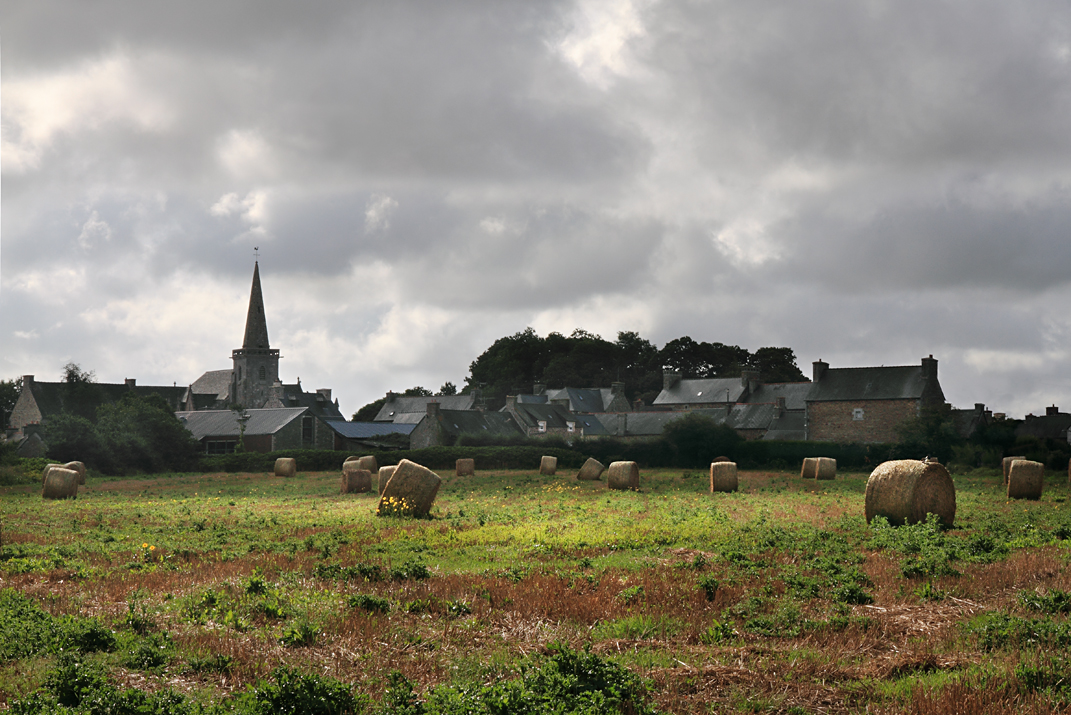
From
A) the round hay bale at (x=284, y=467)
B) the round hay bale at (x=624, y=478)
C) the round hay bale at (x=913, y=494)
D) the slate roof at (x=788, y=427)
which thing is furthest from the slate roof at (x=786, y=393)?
the round hay bale at (x=913, y=494)

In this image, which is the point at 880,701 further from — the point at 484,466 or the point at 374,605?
the point at 484,466

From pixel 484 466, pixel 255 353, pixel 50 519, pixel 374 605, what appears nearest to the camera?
pixel 374 605

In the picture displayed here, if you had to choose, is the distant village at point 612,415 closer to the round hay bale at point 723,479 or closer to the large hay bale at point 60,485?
the round hay bale at point 723,479

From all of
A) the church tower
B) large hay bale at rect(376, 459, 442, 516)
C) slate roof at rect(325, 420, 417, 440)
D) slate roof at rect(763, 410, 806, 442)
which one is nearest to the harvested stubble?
large hay bale at rect(376, 459, 442, 516)

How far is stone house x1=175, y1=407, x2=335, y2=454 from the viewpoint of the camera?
8025 centimetres

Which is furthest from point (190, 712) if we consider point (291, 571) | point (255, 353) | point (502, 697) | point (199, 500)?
point (255, 353)

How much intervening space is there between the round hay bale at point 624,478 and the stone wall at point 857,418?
4239 centimetres

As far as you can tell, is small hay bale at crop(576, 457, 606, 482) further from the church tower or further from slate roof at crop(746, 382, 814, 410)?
the church tower

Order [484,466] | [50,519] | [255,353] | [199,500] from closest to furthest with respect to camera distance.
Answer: [50,519] < [199,500] < [484,466] < [255,353]

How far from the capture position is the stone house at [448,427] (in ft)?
262

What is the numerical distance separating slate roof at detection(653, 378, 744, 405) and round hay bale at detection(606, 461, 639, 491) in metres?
57.2

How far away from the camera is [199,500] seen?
3275 centimetres

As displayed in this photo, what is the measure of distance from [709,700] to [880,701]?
4.95 feet

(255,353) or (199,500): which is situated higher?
(255,353)
